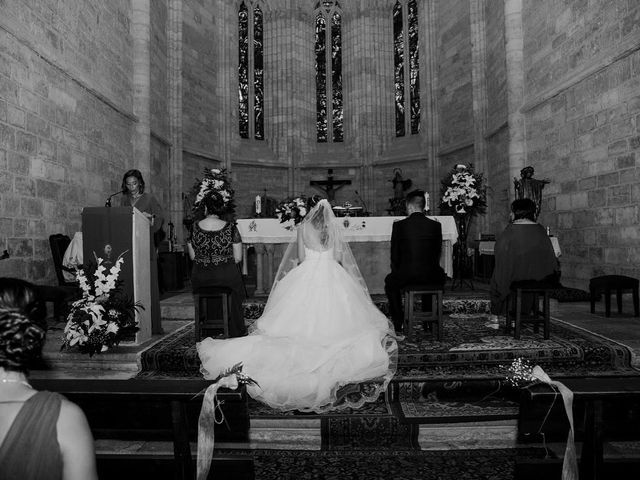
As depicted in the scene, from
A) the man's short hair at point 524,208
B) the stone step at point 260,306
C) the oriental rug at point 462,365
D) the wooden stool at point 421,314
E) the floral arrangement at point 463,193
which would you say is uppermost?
the floral arrangement at point 463,193

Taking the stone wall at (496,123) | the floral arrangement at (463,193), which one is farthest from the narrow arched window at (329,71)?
the floral arrangement at (463,193)

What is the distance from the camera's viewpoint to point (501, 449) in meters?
3.54

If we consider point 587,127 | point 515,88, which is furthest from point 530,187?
point 515,88

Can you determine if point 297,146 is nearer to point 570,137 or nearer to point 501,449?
point 570,137

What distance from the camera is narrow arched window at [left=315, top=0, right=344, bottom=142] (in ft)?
56.1

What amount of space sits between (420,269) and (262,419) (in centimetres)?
233

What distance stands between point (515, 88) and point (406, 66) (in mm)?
5940

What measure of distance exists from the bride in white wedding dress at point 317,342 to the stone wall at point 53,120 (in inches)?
153

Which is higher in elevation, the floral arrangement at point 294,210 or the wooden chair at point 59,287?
the floral arrangement at point 294,210

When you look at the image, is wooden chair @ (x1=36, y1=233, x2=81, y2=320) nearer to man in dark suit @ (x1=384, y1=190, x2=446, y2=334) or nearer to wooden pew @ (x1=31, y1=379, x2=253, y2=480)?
wooden pew @ (x1=31, y1=379, x2=253, y2=480)

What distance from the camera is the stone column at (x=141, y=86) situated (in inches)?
437

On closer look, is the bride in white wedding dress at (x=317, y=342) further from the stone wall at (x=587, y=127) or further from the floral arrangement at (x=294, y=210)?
the stone wall at (x=587, y=127)

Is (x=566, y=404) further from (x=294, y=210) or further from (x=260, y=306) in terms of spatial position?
(x=294, y=210)

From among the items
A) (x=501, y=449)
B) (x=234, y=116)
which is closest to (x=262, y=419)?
(x=501, y=449)
